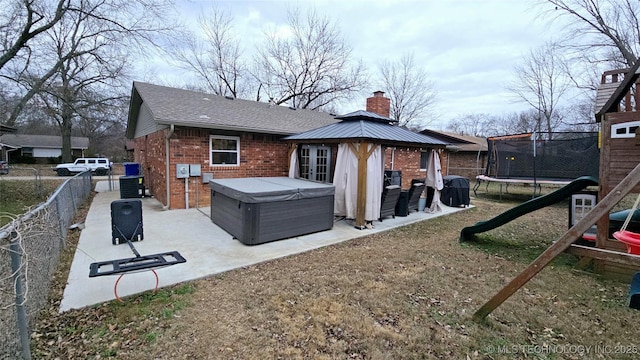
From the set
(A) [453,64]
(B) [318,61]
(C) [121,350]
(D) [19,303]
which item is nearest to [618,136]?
(C) [121,350]

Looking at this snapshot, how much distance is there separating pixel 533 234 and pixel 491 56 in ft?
47.6

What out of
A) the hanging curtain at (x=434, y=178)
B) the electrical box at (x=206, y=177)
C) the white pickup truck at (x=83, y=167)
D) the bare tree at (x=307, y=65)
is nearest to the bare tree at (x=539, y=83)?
the bare tree at (x=307, y=65)

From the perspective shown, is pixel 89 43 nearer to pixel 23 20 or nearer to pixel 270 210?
pixel 23 20

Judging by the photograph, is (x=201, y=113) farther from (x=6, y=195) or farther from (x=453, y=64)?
(x=453, y=64)

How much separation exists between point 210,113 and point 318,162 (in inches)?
154

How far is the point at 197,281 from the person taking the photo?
12.2 ft

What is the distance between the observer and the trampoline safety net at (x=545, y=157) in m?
10.4

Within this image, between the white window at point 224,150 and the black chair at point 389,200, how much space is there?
4.82 meters

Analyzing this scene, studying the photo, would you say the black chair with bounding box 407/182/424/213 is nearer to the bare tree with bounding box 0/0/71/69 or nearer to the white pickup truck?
the bare tree with bounding box 0/0/71/69

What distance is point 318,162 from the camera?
8133 millimetres

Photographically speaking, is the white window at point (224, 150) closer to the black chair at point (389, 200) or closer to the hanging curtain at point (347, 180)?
the hanging curtain at point (347, 180)

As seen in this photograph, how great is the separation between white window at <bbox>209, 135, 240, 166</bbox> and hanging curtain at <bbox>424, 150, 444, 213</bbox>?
19.6 feet

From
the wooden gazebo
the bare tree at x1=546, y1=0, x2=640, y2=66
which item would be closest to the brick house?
the wooden gazebo

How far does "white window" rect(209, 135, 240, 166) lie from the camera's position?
8.58 metres
